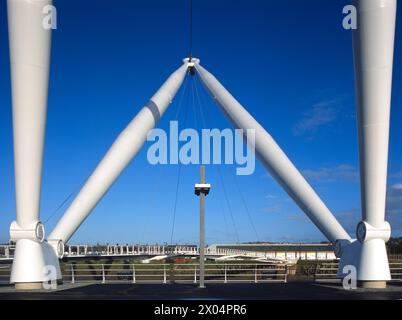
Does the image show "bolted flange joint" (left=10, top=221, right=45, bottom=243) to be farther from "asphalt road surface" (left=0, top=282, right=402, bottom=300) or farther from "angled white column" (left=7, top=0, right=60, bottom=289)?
"asphalt road surface" (left=0, top=282, right=402, bottom=300)

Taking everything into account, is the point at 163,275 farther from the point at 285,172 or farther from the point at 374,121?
the point at 374,121

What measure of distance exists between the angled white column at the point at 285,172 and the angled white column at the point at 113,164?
4.28 meters

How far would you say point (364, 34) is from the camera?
19000 millimetres

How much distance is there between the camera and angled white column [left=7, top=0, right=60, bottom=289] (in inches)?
734

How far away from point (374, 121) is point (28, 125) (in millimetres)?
13492

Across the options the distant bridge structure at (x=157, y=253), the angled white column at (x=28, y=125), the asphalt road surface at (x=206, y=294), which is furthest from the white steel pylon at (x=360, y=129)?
the distant bridge structure at (x=157, y=253)

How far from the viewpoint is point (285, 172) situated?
24.8 meters

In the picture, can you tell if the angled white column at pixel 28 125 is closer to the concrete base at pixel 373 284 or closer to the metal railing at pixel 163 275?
the metal railing at pixel 163 275

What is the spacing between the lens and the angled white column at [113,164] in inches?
896

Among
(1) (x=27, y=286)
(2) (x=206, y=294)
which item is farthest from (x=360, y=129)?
(1) (x=27, y=286)
